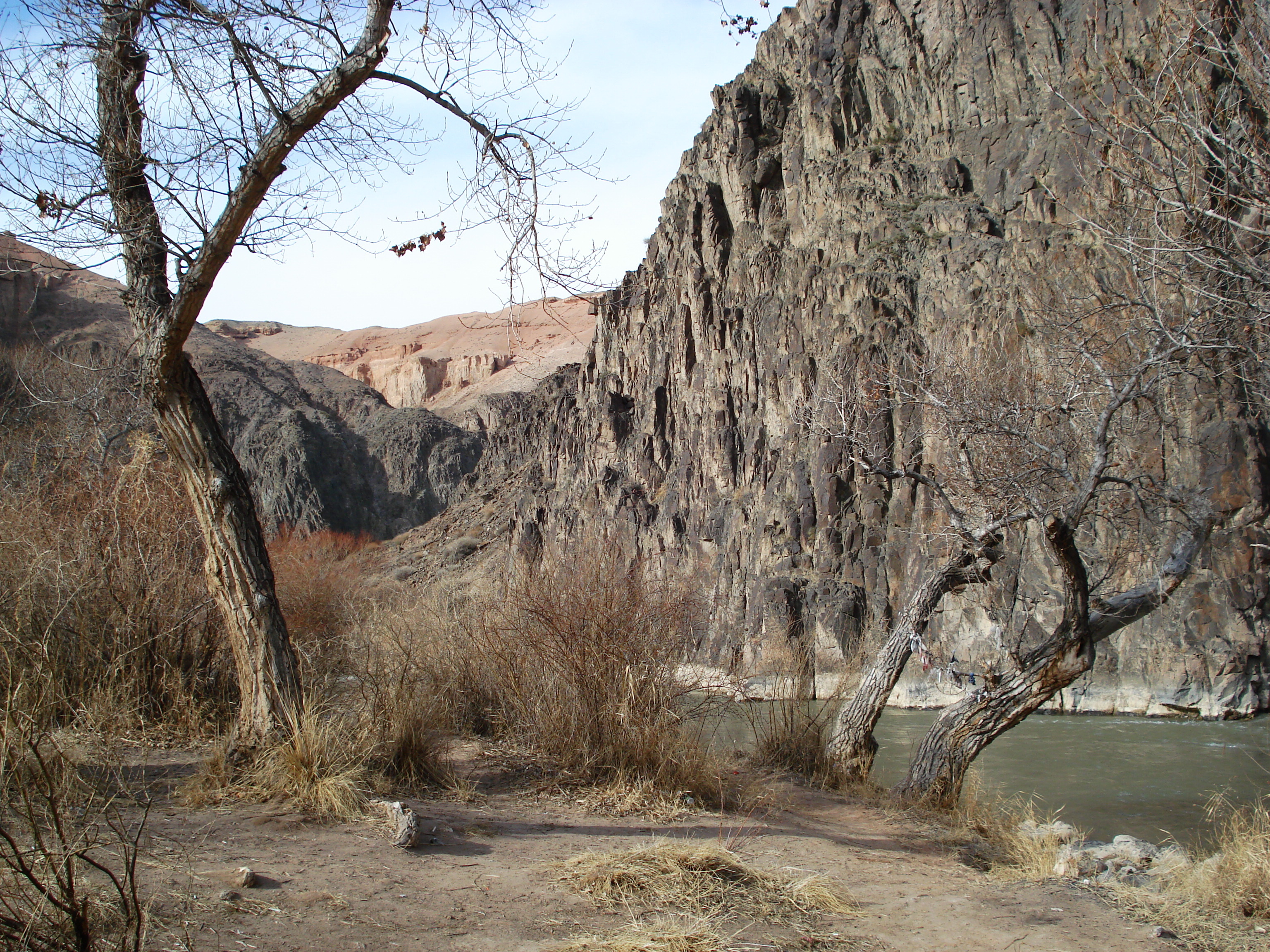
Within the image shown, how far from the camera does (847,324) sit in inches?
1564

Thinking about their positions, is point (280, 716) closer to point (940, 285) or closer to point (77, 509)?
point (77, 509)

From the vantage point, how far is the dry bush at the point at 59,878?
89.0 inches

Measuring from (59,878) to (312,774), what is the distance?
93.6 inches

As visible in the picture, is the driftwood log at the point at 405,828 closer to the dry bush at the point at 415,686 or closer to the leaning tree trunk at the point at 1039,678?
the dry bush at the point at 415,686

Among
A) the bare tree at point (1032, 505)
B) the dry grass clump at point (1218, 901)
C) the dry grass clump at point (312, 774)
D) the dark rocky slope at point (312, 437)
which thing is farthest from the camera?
the dark rocky slope at point (312, 437)

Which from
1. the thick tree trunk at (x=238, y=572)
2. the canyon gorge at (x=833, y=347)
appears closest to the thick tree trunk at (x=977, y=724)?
the canyon gorge at (x=833, y=347)

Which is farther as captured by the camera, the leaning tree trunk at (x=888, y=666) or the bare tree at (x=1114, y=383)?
the leaning tree trunk at (x=888, y=666)

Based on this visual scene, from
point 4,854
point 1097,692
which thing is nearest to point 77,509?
point 4,854

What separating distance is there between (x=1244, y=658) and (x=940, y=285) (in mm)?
17896

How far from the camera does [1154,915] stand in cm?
451

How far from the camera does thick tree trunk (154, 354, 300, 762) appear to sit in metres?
4.83

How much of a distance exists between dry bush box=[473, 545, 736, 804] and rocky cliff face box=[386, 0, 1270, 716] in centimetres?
1847

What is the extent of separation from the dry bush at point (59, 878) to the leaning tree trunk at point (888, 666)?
620 centimetres

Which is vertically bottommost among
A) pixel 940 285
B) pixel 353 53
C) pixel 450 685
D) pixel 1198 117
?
pixel 450 685
